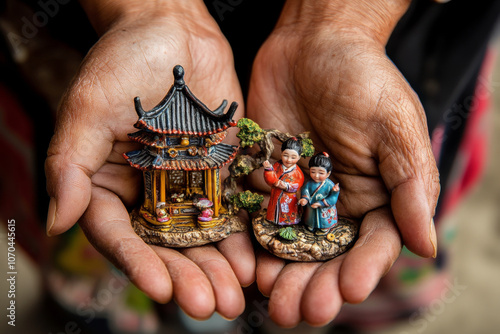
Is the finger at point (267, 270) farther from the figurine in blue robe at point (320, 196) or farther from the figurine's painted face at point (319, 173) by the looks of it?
the figurine's painted face at point (319, 173)

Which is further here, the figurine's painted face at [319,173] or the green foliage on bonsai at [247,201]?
the green foliage on bonsai at [247,201]

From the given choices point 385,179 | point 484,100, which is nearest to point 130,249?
point 385,179

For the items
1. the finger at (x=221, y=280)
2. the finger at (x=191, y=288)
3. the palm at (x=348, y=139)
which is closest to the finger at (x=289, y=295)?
the palm at (x=348, y=139)

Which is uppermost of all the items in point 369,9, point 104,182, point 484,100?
point 369,9

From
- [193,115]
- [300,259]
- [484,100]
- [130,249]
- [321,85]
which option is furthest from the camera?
[484,100]

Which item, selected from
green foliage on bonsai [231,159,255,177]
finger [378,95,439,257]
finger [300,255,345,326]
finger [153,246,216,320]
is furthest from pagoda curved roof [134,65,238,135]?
finger [300,255,345,326]

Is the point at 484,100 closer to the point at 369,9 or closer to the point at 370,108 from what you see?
the point at 369,9
